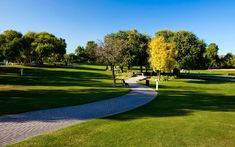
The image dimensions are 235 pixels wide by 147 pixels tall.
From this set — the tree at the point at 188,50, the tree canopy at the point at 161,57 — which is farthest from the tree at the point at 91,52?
the tree at the point at 188,50

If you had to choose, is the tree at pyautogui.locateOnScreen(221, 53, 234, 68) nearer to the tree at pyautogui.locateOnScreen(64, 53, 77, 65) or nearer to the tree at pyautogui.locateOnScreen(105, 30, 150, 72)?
the tree at pyautogui.locateOnScreen(105, 30, 150, 72)

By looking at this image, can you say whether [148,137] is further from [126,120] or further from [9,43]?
[9,43]

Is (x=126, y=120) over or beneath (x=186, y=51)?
beneath

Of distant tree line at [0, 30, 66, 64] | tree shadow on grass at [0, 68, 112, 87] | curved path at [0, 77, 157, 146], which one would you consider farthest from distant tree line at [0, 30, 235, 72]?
curved path at [0, 77, 157, 146]

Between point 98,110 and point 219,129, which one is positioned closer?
point 219,129

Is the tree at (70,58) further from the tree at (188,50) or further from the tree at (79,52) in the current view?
the tree at (188,50)

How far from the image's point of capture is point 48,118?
1462 cm

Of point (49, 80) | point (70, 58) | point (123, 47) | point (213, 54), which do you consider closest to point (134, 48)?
point (123, 47)

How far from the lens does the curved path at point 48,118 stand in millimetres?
11347

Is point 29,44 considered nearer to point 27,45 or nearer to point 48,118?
point 27,45

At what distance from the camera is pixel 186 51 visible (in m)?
61.4

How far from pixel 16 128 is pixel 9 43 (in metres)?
77.3

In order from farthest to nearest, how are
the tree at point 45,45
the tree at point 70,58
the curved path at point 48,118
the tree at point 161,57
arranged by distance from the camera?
the tree at point 70,58
the tree at point 45,45
the tree at point 161,57
the curved path at point 48,118

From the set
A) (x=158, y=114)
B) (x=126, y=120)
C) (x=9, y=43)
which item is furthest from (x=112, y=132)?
(x=9, y=43)
